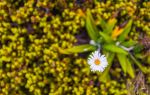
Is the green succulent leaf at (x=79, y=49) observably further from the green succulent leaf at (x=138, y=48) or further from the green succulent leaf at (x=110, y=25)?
the green succulent leaf at (x=138, y=48)

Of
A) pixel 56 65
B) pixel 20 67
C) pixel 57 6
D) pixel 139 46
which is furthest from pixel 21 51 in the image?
pixel 139 46

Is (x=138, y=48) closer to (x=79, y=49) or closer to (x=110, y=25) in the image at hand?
(x=110, y=25)

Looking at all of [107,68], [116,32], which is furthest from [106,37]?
[107,68]

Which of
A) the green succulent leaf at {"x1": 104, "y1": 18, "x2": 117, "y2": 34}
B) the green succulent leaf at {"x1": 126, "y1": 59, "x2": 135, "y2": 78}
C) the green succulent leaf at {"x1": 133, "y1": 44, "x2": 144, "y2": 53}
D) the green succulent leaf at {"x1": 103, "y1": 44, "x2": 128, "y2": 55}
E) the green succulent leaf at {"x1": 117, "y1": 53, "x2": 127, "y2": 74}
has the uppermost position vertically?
the green succulent leaf at {"x1": 104, "y1": 18, "x2": 117, "y2": 34}

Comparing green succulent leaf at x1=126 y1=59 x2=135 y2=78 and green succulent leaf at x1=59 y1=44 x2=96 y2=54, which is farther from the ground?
green succulent leaf at x1=59 y1=44 x2=96 y2=54

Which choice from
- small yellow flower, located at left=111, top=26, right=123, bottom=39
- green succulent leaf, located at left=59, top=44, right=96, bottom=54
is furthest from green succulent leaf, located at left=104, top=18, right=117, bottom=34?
green succulent leaf, located at left=59, top=44, right=96, bottom=54

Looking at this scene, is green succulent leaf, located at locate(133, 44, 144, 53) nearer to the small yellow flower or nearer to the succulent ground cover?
the succulent ground cover
